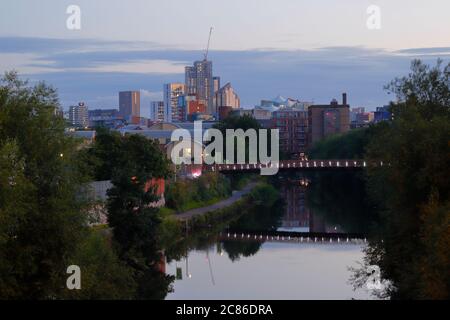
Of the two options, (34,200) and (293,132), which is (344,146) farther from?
(34,200)

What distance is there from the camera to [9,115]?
23016 mm

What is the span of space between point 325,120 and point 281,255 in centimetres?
8045

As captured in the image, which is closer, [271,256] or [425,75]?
[425,75]

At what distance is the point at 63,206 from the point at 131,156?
751 inches

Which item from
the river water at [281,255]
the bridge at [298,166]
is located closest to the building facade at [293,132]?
the bridge at [298,166]

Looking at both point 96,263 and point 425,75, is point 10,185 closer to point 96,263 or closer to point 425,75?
point 96,263

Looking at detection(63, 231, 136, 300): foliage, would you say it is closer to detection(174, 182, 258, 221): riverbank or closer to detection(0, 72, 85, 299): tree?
detection(0, 72, 85, 299): tree

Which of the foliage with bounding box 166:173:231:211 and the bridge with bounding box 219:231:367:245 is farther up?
the foliage with bounding box 166:173:231:211

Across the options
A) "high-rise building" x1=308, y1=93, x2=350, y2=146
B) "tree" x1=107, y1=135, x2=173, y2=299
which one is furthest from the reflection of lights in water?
"high-rise building" x1=308, y1=93, x2=350, y2=146

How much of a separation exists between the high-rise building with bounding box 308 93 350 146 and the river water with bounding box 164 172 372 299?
5235 cm

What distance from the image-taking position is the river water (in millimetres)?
28906

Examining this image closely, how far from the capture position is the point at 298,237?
147 feet

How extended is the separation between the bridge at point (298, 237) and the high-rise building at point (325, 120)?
2808 inches
